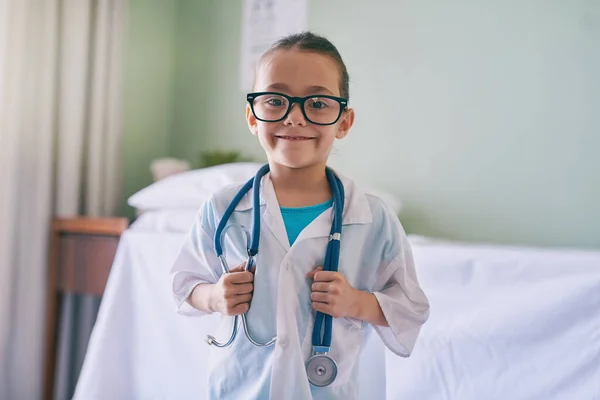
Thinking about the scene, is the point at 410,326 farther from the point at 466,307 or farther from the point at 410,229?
the point at 410,229

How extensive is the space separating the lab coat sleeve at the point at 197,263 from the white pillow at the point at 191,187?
85cm

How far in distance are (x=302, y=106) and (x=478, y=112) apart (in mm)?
1303

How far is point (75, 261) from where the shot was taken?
202 cm

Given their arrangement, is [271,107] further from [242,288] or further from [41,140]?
[41,140]

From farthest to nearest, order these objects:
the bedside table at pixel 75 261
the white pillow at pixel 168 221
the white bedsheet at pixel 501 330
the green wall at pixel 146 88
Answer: the green wall at pixel 146 88, the bedside table at pixel 75 261, the white pillow at pixel 168 221, the white bedsheet at pixel 501 330

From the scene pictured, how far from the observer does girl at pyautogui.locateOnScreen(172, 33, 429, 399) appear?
87cm

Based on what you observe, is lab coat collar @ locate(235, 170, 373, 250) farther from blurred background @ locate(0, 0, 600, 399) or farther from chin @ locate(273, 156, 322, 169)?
blurred background @ locate(0, 0, 600, 399)

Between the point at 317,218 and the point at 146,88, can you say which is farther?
the point at 146,88

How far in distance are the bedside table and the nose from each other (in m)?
1.15

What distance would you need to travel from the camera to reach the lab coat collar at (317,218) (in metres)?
0.91

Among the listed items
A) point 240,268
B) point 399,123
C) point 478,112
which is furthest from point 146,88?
point 240,268

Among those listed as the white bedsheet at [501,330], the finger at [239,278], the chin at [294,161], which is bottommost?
the white bedsheet at [501,330]

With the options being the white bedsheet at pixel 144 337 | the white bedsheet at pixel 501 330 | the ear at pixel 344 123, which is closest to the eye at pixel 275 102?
the ear at pixel 344 123

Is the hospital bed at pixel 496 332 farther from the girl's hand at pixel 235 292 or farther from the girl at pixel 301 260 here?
the girl's hand at pixel 235 292
